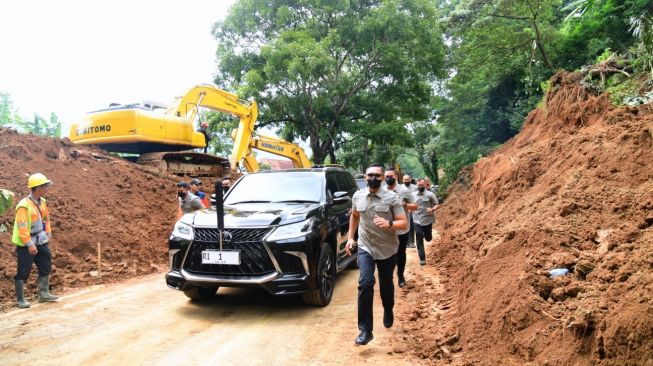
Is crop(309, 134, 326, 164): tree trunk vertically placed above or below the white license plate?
above

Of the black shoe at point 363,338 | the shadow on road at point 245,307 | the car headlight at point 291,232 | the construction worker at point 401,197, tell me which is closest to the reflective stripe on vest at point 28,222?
the shadow on road at point 245,307

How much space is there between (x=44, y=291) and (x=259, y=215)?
3245 mm

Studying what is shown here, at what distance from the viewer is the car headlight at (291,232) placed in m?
5.16

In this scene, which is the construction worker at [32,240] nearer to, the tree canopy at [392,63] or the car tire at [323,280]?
the car tire at [323,280]

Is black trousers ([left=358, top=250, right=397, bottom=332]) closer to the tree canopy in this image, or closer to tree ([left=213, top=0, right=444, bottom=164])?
the tree canopy

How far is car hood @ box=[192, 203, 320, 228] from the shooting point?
5.29 meters

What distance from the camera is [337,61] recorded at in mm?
20297

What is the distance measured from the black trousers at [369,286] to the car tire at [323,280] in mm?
980

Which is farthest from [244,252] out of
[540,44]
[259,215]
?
[540,44]

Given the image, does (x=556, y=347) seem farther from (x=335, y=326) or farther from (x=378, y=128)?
(x=378, y=128)

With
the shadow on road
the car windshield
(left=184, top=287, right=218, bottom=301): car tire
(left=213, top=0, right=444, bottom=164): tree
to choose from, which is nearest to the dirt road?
the shadow on road

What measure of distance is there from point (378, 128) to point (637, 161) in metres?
15.8

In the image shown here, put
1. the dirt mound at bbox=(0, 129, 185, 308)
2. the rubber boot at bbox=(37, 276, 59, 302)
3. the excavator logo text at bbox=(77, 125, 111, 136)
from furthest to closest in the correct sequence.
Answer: the excavator logo text at bbox=(77, 125, 111, 136), the dirt mound at bbox=(0, 129, 185, 308), the rubber boot at bbox=(37, 276, 59, 302)

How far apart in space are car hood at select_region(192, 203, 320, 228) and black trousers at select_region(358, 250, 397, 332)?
1.20 m
